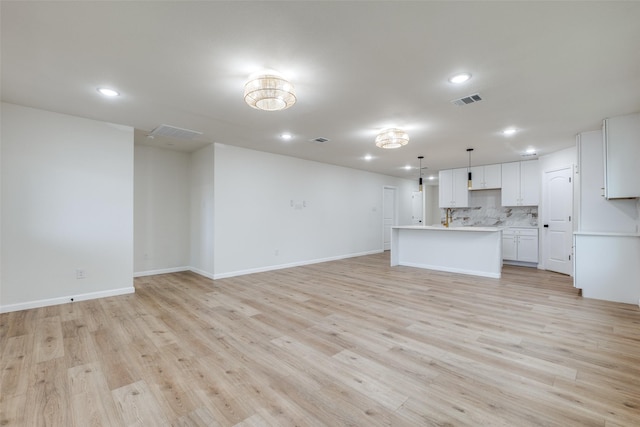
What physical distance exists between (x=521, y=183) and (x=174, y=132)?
7.90 m

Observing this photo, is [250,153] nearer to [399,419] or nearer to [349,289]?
[349,289]

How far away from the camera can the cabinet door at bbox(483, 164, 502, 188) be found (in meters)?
7.32

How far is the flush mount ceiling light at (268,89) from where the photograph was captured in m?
2.65

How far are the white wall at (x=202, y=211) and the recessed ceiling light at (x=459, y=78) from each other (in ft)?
14.1

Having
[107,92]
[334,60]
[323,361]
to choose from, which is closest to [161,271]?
[107,92]

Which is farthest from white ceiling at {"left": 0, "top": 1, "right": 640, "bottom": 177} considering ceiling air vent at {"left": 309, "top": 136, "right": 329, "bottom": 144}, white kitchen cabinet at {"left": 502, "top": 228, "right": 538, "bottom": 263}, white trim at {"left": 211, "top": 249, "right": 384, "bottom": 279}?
white kitchen cabinet at {"left": 502, "top": 228, "right": 538, "bottom": 263}

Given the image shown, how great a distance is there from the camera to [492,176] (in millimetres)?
7445

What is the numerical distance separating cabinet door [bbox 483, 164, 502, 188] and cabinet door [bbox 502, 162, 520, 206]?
0.09 metres

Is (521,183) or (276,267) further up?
(521,183)

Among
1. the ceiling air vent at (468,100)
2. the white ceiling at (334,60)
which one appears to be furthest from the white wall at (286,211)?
the ceiling air vent at (468,100)

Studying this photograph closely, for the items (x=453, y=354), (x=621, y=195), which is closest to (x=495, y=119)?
(x=621, y=195)

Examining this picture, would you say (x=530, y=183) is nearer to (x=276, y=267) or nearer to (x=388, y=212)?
(x=388, y=212)

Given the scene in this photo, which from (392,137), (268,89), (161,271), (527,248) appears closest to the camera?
(268,89)

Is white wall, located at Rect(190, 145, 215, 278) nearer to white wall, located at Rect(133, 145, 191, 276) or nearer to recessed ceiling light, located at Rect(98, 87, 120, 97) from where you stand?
white wall, located at Rect(133, 145, 191, 276)
